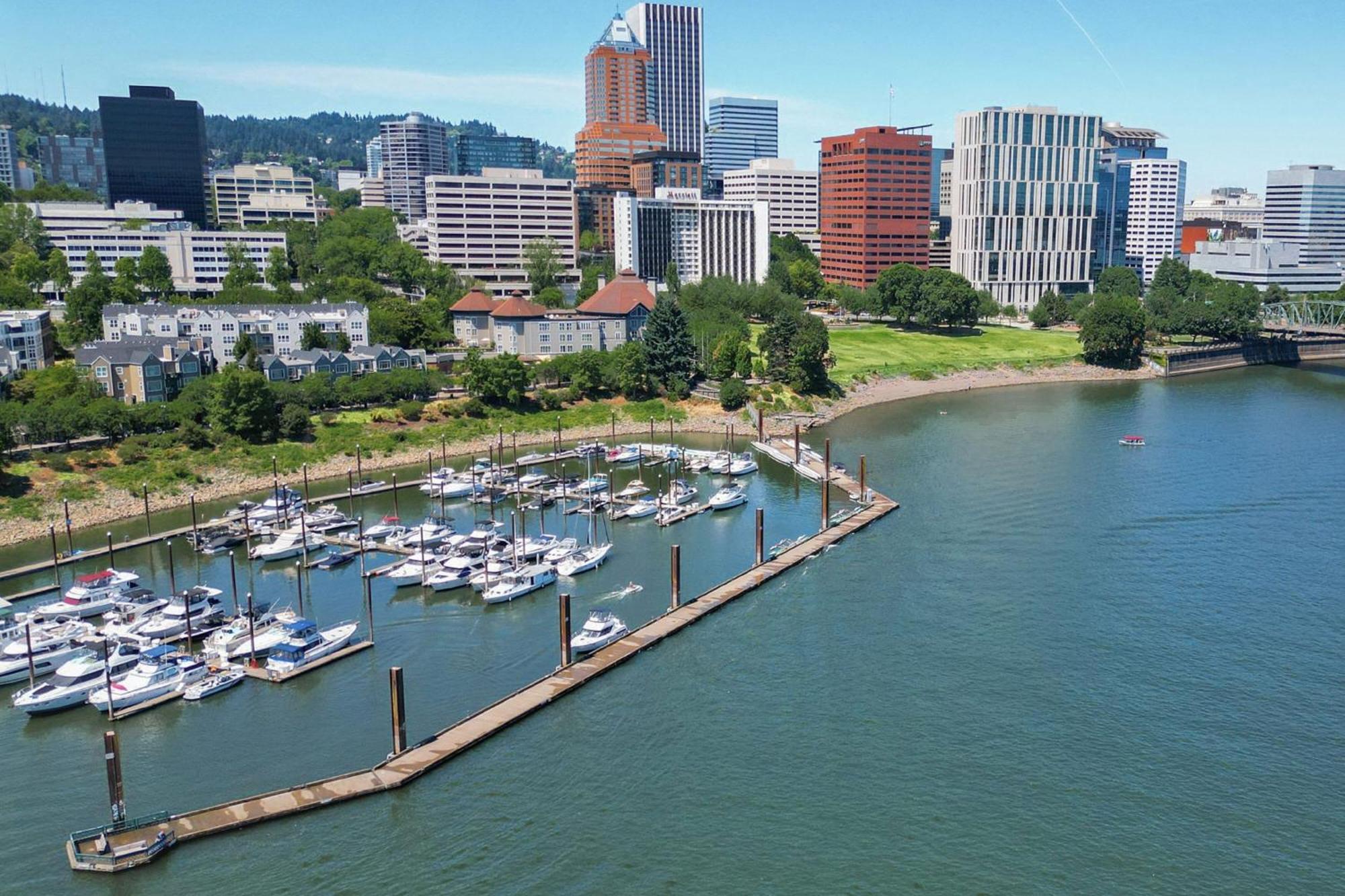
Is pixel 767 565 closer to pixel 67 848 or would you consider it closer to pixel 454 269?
pixel 67 848

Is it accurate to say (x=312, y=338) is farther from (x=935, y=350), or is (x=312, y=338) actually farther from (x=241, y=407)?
(x=935, y=350)

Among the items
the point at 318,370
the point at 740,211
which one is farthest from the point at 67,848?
the point at 740,211

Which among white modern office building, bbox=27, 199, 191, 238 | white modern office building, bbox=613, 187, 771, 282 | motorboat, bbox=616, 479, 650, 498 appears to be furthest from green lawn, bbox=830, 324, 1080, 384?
white modern office building, bbox=27, 199, 191, 238

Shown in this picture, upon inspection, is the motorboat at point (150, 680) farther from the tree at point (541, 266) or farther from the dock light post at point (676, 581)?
the tree at point (541, 266)

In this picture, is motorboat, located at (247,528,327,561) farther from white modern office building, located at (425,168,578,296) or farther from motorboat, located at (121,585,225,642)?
white modern office building, located at (425,168,578,296)

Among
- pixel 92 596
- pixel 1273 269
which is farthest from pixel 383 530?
pixel 1273 269

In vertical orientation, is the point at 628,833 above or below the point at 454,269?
below
